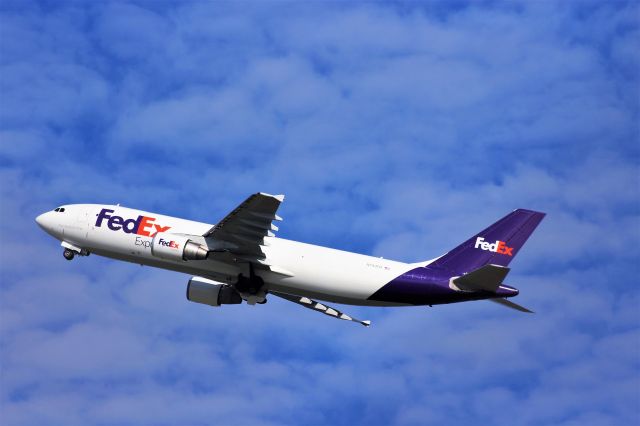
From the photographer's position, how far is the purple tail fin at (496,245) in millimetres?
54094

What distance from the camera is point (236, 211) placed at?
52875 mm

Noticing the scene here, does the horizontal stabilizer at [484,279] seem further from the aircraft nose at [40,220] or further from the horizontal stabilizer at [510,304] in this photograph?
the aircraft nose at [40,220]

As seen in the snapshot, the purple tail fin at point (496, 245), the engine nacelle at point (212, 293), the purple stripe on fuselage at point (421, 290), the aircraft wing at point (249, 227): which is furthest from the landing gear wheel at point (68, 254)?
the purple tail fin at point (496, 245)

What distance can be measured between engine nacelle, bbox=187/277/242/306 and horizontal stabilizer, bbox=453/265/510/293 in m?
15.3

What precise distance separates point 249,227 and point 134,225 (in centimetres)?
782

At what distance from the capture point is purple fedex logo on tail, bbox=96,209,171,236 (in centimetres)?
5716

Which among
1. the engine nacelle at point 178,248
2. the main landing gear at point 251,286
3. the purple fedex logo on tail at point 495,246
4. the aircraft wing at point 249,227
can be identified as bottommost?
the main landing gear at point 251,286

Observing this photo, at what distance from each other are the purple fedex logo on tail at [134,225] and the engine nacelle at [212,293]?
16.8 feet

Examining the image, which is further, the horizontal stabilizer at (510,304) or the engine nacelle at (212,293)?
the engine nacelle at (212,293)

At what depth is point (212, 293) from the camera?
60.4 meters

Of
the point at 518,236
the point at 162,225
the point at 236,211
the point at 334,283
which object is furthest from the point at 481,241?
the point at 162,225

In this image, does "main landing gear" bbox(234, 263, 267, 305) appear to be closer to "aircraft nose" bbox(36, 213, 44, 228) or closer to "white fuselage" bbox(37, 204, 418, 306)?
"white fuselage" bbox(37, 204, 418, 306)

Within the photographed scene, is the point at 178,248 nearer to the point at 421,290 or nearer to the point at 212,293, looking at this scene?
the point at 212,293

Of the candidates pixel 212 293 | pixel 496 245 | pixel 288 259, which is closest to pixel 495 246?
pixel 496 245
